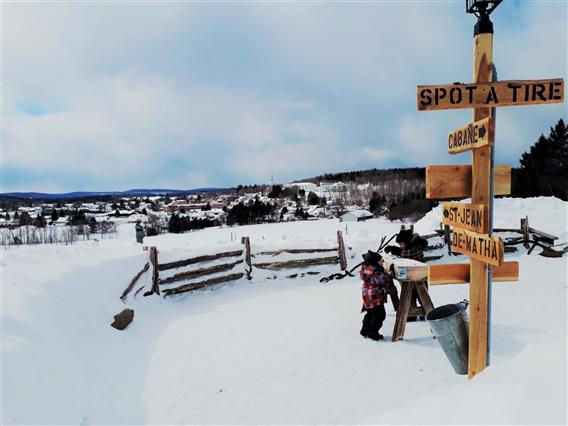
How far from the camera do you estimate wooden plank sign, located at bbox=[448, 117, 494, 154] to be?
3230 mm

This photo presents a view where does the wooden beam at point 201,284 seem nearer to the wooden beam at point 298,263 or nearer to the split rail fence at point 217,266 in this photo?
the split rail fence at point 217,266

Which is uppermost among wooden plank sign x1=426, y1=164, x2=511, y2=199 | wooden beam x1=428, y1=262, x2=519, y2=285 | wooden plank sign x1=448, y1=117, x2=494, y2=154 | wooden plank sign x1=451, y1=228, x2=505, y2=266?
wooden plank sign x1=448, y1=117, x2=494, y2=154

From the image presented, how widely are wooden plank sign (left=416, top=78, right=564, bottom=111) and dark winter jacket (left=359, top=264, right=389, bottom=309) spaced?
2.96m

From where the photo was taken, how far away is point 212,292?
946 centimetres

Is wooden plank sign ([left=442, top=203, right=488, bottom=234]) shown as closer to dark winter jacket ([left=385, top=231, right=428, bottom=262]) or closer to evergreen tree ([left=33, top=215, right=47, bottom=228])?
dark winter jacket ([left=385, top=231, right=428, bottom=262])

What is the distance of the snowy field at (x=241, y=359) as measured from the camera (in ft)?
7.89

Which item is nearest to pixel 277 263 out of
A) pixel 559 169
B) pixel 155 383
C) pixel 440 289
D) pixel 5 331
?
pixel 440 289

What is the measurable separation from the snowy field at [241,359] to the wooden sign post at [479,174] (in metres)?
0.60

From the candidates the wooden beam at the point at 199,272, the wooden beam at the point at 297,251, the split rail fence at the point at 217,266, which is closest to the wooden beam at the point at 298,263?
the split rail fence at the point at 217,266

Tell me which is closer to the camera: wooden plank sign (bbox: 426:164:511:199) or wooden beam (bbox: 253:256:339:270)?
wooden plank sign (bbox: 426:164:511:199)

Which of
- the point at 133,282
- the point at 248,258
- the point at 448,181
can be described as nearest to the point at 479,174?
A: the point at 448,181

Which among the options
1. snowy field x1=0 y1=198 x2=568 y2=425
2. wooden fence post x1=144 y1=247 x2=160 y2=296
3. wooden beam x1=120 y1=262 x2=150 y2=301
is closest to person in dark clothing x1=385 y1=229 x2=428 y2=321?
snowy field x1=0 y1=198 x2=568 y2=425

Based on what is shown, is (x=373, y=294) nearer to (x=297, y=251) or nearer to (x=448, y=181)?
(x=448, y=181)

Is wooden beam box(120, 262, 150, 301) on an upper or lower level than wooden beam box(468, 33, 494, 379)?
lower
